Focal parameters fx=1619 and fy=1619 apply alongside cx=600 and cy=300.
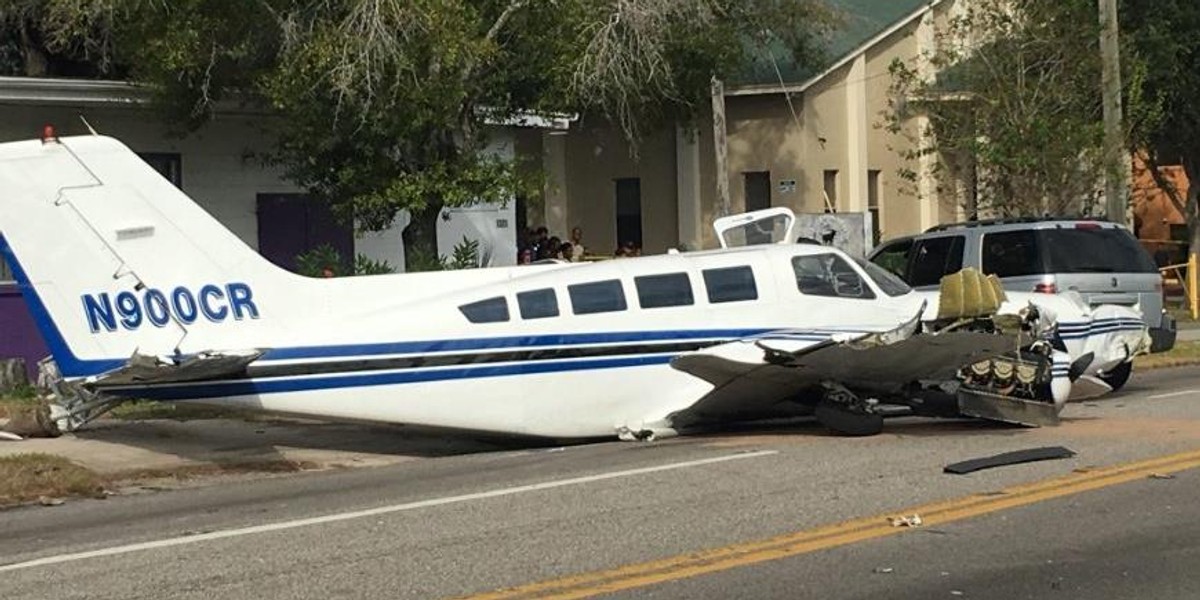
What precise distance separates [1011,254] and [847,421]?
5420mm

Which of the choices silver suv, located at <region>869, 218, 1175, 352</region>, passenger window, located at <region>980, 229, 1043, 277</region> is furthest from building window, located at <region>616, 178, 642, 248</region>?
passenger window, located at <region>980, 229, 1043, 277</region>

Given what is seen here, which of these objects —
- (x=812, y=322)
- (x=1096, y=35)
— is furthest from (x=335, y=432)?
(x=1096, y=35)

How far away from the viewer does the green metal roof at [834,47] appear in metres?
35.8

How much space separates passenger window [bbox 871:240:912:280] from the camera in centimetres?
1988

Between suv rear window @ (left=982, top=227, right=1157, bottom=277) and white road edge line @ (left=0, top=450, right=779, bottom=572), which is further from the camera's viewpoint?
suv rear window @ (left=982, top=227, right=1157, bottom=277)

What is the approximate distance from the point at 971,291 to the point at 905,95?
18833 millimetres

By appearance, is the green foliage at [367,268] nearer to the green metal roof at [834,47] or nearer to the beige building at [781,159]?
the beige building at [781,159]

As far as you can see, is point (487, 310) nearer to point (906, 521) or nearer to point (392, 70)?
point (906, 521)

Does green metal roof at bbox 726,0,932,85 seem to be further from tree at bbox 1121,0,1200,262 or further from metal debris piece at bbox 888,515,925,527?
metal debris piece at bbox 888,515,925,527

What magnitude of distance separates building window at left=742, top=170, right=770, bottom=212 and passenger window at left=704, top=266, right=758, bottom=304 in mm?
23461

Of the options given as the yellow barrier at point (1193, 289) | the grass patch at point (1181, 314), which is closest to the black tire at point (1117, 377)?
the grass patch at point (1181, 314)

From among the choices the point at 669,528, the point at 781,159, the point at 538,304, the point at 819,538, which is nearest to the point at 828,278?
the point at 538,304

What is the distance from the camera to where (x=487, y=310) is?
44.7 feet

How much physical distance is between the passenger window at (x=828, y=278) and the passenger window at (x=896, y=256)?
451cm
